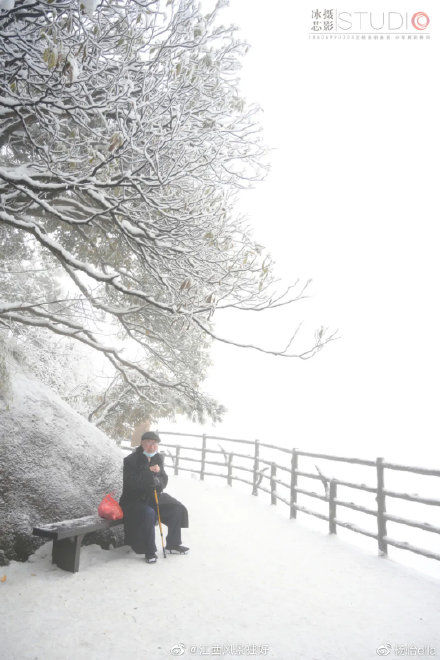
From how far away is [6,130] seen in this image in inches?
206

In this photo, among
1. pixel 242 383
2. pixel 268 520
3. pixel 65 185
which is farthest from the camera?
pixel 242 383

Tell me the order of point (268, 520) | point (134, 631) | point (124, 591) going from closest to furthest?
point (134, 631)
point (124, 591)
point (268, 520)

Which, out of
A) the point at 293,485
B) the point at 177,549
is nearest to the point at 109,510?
the point at 177,549

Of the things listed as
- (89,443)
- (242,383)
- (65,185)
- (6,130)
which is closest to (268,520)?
(89,443)

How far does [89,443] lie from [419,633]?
14.7ft

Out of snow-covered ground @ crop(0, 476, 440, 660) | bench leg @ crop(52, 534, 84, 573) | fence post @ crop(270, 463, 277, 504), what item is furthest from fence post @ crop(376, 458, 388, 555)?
bench leg @ crop(52, 534, 84, 573)

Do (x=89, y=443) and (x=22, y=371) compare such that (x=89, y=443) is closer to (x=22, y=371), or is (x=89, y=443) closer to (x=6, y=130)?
(x=22, y=371)

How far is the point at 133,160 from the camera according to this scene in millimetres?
4539

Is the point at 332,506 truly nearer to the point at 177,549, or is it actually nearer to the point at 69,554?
the point at 177,549

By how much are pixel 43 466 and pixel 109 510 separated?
1.01 meters

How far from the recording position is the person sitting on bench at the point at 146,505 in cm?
486

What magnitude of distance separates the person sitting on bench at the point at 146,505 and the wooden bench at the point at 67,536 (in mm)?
468

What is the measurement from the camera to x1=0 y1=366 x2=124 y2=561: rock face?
446 centimetres

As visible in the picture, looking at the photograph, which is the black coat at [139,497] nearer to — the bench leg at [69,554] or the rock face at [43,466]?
the rock face at [43,466]
